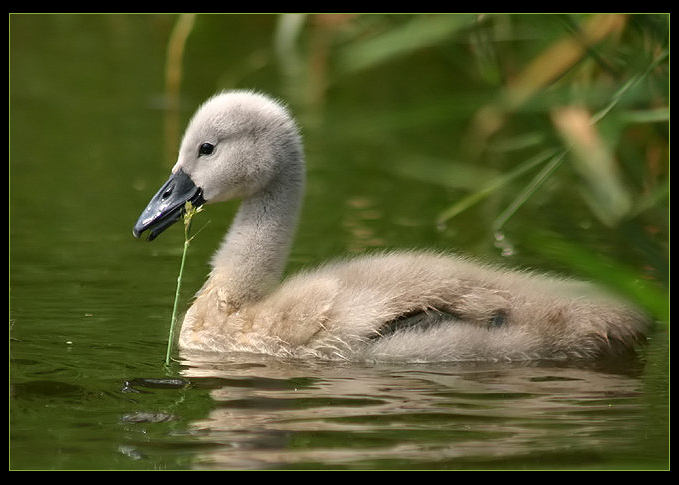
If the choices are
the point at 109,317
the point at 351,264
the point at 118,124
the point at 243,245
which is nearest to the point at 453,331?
the point at 351,264

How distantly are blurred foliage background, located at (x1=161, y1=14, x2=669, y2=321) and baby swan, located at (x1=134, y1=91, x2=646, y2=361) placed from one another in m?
0.44

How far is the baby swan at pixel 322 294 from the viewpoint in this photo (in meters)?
5.98

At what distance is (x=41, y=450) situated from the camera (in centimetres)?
465

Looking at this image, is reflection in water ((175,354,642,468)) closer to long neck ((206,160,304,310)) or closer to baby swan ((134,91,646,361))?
baby swan ((134,91,646,361))

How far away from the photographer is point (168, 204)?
6.55 metres

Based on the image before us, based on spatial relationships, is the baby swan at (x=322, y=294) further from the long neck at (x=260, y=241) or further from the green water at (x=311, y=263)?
the green water at (x=311, y=263)

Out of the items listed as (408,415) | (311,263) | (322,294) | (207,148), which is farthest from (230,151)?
(408,415)

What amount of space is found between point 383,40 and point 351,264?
2685 millimetres

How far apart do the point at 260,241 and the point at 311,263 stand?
4.25 feet

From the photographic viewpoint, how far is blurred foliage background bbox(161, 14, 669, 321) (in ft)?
11.4

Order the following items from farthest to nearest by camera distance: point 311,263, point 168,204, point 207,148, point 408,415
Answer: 1. point 311,263
2. point 207,148
3. point 168,204
4. point 408,415

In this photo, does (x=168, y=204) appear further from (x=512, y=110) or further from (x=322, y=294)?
(x=512, y=110)

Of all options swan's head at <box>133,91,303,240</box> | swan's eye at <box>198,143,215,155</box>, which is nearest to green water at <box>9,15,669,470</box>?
swan's head at <box>133,91,303,240</box>

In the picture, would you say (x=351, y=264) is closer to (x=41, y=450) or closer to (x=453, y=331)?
(x=453, y=331)
